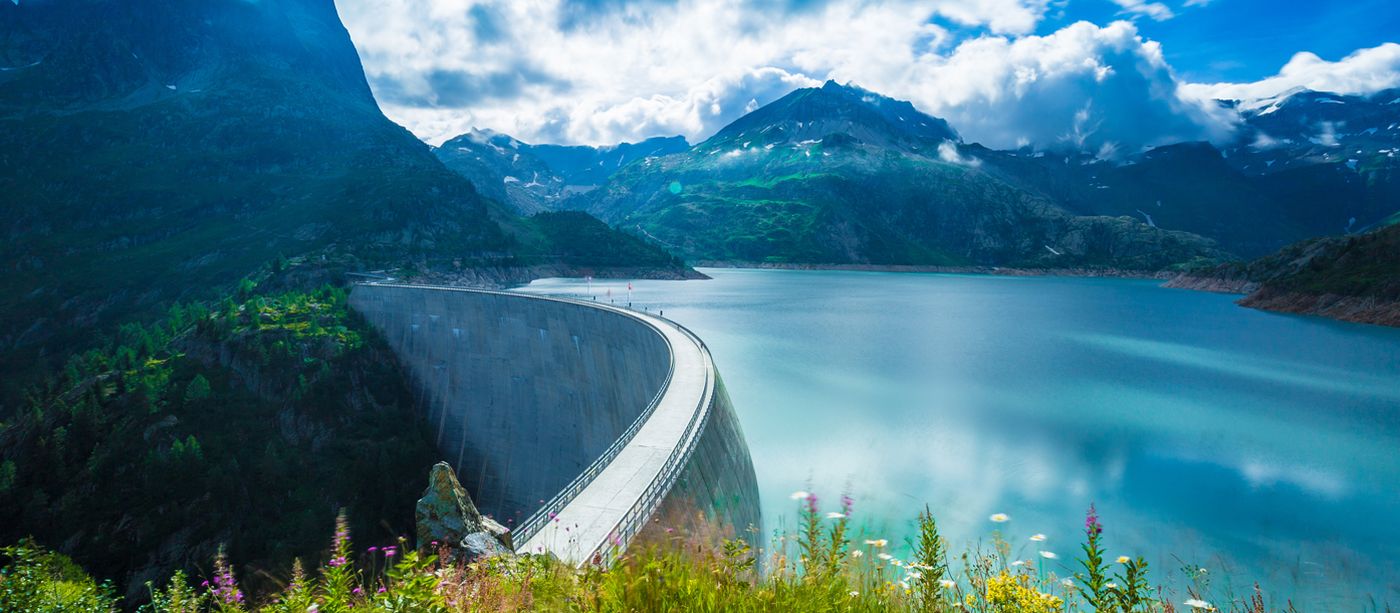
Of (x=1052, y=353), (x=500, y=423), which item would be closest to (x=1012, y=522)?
(x=500, y=423)

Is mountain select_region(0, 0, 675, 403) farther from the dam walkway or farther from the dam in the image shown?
the dam walkway

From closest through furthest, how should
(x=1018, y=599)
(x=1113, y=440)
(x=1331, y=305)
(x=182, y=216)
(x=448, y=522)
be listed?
(x=1018, y=599), (x=448, y=522), (x=1113, y=440), (x=1331, y=305), (x=182, y=216)

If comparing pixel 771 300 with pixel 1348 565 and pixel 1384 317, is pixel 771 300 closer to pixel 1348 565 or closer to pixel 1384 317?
pixel 1384 317

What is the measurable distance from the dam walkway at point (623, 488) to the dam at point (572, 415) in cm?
4

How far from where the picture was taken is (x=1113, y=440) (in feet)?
97.2

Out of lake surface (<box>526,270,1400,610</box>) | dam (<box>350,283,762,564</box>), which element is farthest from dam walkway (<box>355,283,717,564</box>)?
lake surface (<box>526,270,1400,610</box>)

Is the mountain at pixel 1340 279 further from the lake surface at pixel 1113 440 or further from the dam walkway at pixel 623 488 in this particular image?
the dam walkway at pixel 623 488

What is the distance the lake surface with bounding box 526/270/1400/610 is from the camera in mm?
19688

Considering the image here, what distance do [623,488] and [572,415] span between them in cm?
2479

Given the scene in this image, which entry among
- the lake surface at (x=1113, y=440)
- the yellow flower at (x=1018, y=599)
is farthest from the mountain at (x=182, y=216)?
the yellow flower at (x=1018, y=599)

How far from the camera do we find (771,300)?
10050 centimetres

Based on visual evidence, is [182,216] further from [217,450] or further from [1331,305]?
[1331,305]

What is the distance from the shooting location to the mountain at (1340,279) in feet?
246

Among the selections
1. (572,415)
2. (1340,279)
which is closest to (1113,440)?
(572,415)
